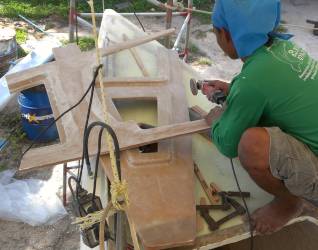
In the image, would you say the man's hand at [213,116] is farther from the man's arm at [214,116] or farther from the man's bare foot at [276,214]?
the man's bare foot at [276,214]

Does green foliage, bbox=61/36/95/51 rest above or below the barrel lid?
below

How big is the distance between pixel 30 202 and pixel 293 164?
7.78ft

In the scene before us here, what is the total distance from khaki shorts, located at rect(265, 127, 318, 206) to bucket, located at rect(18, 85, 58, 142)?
264cm

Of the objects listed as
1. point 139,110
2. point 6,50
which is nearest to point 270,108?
point 139,110

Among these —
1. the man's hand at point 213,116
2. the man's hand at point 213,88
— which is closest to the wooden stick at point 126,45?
the man's hand at point 213,88

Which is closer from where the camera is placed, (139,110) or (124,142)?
(124,142)

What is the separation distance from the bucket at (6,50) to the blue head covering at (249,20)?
12.4 ft

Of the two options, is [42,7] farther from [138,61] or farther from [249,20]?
[249,20]

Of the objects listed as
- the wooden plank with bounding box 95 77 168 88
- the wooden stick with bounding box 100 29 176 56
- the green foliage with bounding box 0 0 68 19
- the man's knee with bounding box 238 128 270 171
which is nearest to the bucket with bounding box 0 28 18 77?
the green foliage with bounding box 0 0 68 19

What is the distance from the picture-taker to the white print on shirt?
2.37m

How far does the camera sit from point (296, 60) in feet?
7.92

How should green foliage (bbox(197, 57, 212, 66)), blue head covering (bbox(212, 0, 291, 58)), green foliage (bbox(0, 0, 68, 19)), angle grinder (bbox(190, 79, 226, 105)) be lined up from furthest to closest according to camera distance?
1. green foliage (bbox(0, 0, 68, 19))
2. green foliage (bbox(197, 57, 212, 66))
3. angle grinder (bbox(190, 79, 226, 105))
4. blue head covering (bbox(212, 0, 291, 58))

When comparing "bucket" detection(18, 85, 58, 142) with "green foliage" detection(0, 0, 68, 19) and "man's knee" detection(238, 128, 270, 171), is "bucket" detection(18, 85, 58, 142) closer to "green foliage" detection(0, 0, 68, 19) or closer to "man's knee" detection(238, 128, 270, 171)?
"man's knee" detection(238, 128, 270, 171)

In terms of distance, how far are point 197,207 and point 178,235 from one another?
1.05 feet
